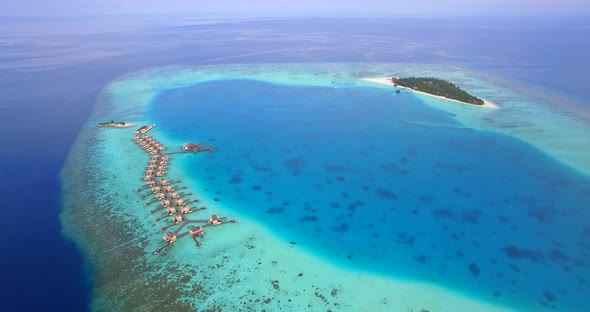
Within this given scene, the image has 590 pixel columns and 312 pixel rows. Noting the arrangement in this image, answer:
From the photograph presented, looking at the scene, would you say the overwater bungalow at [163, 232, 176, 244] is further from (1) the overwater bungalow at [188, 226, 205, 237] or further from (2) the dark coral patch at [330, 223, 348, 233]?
(2) the dark coral patch at [330, 223, 348, 233]

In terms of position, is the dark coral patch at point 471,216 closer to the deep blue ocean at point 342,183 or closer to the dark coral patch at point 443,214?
the deep blue ocean at point 342,183

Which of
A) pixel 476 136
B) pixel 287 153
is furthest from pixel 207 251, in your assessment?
pixel 476 136

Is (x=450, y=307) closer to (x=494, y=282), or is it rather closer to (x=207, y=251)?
(x=494, y=282)

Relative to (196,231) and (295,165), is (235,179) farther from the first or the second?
(196,231)

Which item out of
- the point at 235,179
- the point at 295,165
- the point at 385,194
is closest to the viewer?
the point at 385,194

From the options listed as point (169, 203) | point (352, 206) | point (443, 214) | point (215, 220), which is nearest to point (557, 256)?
point (443, 214)

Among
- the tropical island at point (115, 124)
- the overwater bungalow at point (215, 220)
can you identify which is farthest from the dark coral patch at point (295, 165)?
the tropical island at point (115, 124)

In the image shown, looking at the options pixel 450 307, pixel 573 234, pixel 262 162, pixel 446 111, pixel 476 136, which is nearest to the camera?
pixel 450 307
